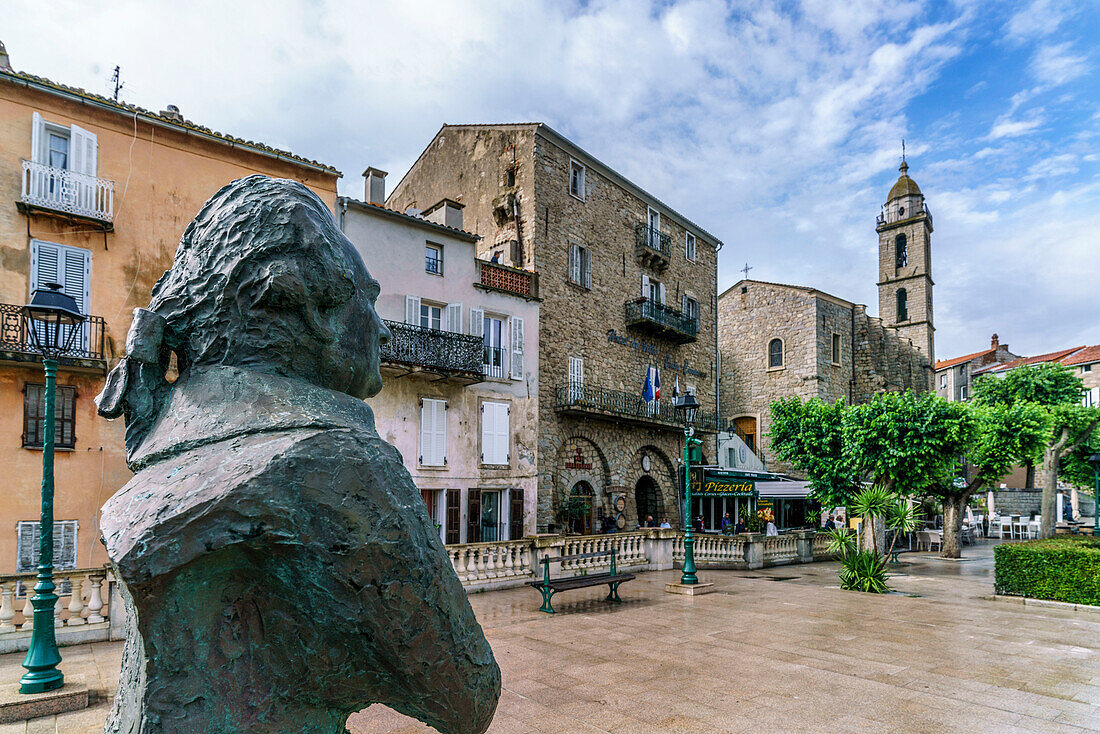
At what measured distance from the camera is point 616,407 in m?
23.4

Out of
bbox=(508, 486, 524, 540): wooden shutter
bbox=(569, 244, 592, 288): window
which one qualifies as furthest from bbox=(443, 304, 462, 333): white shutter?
bbox=(569, 244, 592, 288): window

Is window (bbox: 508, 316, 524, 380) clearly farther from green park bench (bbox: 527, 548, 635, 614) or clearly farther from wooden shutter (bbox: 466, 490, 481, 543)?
green park bench (bbox: 527, 548, 635, 614)

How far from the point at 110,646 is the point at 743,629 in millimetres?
8804

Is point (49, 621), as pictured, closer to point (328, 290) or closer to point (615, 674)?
point (615, 674)

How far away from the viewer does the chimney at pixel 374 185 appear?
19516 mm

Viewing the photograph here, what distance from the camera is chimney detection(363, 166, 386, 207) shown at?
1952 centimetres

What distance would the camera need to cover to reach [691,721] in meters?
5.71

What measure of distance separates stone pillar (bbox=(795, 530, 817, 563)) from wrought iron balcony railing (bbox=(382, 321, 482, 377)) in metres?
11.7

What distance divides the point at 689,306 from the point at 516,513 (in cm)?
1368

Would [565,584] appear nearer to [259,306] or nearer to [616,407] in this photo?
[259,306]

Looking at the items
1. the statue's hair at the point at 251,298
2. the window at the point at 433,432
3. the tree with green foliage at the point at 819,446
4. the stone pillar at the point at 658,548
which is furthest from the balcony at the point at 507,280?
the statue's hair at the point at 251,298

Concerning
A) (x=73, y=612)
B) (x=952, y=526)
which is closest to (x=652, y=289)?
(x=952, y=526)

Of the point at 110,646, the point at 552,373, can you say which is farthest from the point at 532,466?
the point at 110,646

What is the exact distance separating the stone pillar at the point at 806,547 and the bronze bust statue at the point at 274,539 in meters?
21.5
